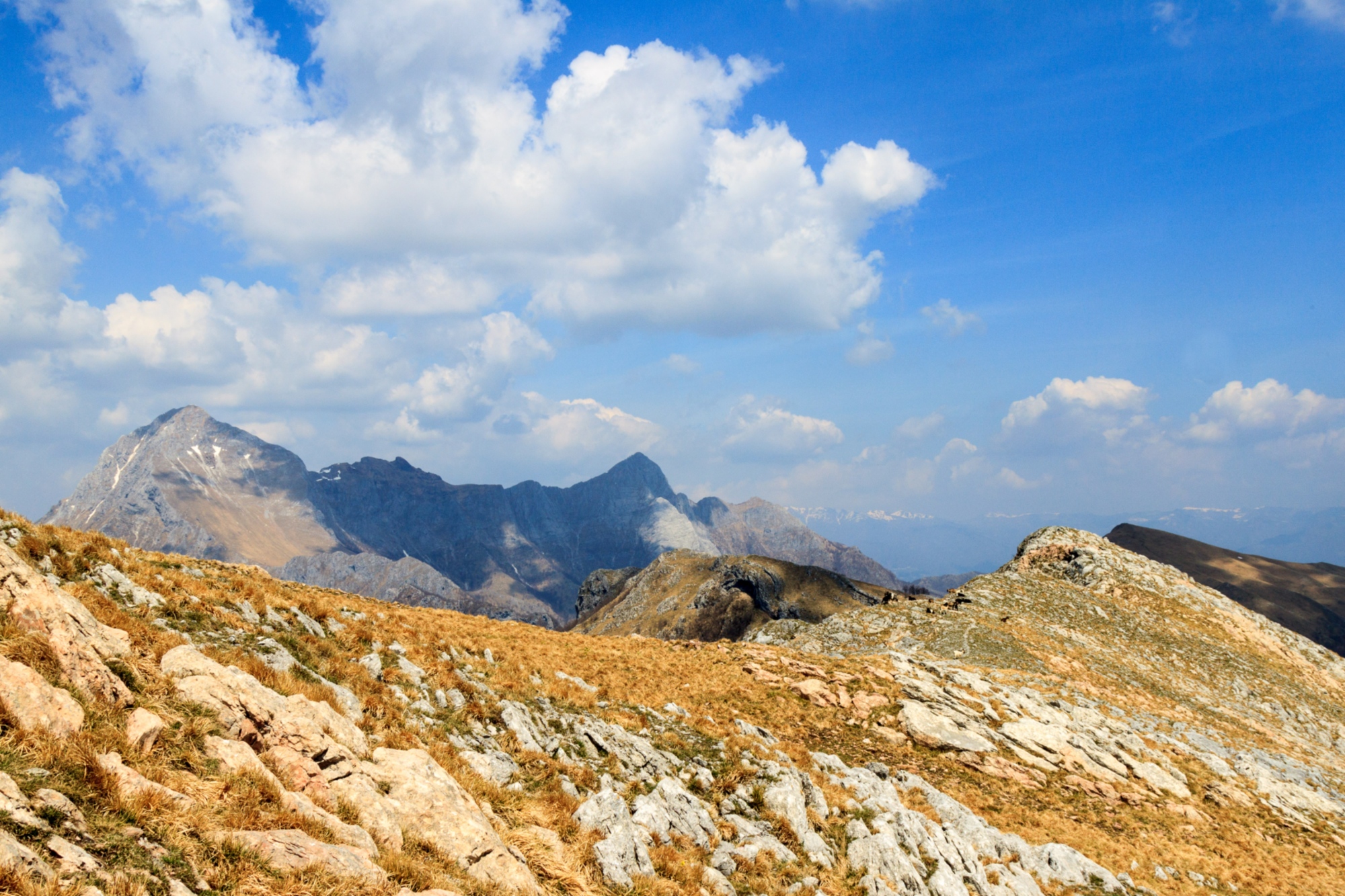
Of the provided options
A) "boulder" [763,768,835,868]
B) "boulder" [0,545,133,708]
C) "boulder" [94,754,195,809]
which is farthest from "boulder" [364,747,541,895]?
"boulder" [763,768,835,868]

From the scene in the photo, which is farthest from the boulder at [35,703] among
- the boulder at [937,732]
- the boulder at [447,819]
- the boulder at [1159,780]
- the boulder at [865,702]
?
the boulder at [1159,780]

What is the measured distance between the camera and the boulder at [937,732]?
106ft

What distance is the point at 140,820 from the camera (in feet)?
29.0

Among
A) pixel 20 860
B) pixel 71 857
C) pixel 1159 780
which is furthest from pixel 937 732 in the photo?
pixel 20 860

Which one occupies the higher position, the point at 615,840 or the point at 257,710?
the point at 257,710

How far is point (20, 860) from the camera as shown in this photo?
6898 millimetres

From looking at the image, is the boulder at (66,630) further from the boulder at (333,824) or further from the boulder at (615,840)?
the boulder at (615,840)

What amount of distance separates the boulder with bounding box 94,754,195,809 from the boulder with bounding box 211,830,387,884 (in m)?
1.09

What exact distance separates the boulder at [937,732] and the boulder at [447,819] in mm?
27057

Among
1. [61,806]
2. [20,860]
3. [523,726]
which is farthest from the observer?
[523,726]

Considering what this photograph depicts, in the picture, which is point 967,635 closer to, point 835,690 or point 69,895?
point 835,690

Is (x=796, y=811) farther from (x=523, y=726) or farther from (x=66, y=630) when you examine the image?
(x=66, y=630)

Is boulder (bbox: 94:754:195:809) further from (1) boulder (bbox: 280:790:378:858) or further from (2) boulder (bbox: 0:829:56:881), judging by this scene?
(2) boulder (bbox: 0:829:56:881)

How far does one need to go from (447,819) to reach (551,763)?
18.5ft
